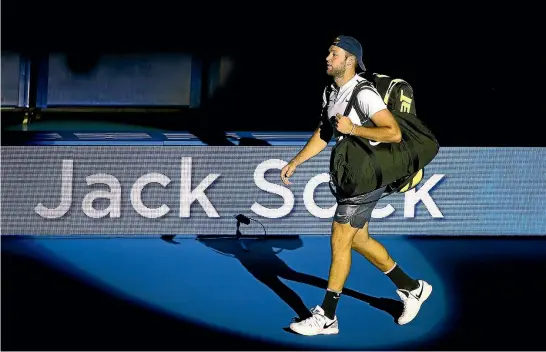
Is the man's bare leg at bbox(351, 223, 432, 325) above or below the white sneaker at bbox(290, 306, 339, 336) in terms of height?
above

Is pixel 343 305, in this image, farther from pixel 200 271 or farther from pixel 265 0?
pixel 265 0

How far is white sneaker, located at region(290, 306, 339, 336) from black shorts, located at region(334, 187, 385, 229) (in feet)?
1.45

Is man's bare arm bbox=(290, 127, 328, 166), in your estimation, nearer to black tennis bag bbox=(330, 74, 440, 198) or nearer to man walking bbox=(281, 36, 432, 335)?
man walking bbox=(281, 36, 432, 335)

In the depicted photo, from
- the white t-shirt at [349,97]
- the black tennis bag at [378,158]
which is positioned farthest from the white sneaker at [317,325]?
the white t-shirt at [349,97]

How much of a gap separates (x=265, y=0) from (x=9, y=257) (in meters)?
2.76

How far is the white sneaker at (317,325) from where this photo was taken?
215 inches

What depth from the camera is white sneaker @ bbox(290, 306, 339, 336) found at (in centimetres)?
547

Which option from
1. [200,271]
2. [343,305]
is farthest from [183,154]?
[343,305]

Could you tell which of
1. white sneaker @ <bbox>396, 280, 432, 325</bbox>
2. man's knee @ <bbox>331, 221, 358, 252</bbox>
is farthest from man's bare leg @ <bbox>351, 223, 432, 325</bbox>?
man's knee @ <bbox>331, 221, 358, 252</bbox>

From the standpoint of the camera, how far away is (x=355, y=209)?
5.45 m

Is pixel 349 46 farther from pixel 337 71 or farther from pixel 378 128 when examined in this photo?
pixel 378 128

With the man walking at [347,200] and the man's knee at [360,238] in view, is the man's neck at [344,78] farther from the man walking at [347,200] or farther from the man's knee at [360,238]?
the man's knee at [360,238]

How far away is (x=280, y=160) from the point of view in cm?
706

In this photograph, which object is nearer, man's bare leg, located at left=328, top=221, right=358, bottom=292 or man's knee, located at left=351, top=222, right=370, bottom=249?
man's bare leg, located at left=328, top=221, right=358, bottom=292
